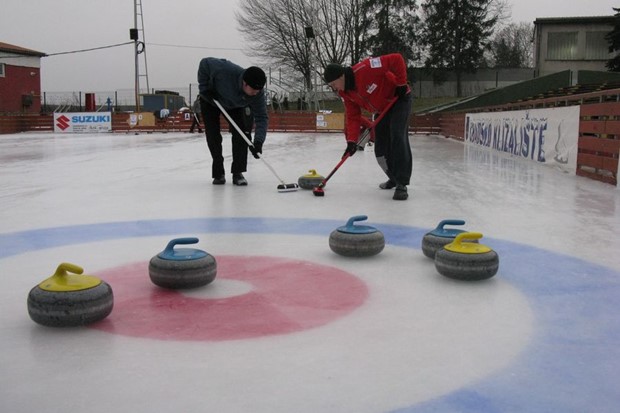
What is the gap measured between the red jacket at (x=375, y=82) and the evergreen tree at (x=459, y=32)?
41.1m

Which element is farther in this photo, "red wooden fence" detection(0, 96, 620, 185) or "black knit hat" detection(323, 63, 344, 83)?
"red wooden fence" detection(0, 96, 620, 185)

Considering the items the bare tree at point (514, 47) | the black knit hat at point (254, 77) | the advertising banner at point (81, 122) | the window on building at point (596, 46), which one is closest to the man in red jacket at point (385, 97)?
the black knit hat at point (254, 77)

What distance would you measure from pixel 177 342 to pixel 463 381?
3.07 ft

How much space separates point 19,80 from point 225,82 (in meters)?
39.8

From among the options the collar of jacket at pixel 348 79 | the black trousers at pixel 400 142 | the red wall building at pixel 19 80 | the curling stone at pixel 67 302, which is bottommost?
the curling stone at pixel 67 302

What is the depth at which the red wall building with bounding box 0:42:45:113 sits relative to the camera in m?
39.0

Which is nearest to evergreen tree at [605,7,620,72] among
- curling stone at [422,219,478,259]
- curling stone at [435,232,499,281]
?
curling stone at [422,219,478,259]

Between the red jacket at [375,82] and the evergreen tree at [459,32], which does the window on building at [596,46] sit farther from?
the red jacket at [375,82]

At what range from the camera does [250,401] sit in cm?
155

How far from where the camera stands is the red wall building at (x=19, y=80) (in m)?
39.0

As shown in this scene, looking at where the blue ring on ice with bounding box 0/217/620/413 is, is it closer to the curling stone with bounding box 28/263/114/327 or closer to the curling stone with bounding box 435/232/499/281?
the curling stone with bounding box 435/232/499/281

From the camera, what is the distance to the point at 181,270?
2.48 metres

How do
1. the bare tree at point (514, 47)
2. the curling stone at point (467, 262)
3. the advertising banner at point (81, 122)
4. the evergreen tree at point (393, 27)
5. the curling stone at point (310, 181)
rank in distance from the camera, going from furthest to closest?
the bare tree at point (514, 47) < the evergreen tree at point (393, 27) < the advertising banner at point (81, 122) < the curling stone at point (310, 181) < the curling stone at point (467, 262)

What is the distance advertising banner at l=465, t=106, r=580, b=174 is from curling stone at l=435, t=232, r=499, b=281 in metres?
6.38
